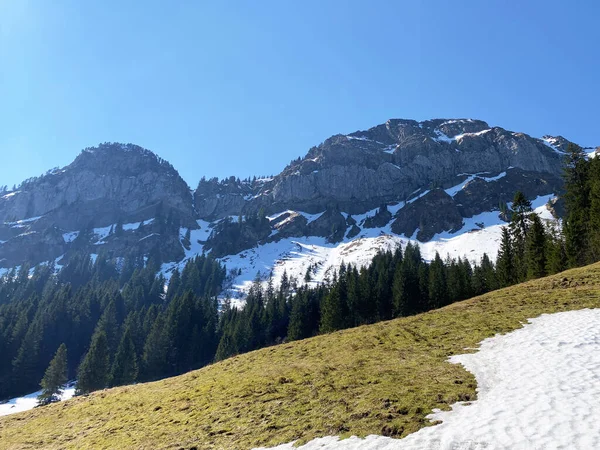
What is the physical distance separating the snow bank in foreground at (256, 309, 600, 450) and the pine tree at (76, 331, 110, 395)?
70.1m

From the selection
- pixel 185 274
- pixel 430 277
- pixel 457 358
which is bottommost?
pixel 457 358

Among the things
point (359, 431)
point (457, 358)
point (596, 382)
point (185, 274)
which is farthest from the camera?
point (185, 274)

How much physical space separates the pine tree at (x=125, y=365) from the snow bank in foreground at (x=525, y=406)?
73203mm

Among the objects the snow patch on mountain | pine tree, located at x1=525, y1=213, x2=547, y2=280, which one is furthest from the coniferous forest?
the snow patch on mountain

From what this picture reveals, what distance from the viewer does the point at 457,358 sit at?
705 inches

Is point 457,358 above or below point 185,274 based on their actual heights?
below

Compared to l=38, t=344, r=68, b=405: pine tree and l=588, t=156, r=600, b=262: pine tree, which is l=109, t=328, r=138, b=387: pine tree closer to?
l=38, t=344, r=68, b=405: pine tree

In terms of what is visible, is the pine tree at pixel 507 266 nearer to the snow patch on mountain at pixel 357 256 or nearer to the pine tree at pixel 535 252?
the pine tree at pixel 535 252

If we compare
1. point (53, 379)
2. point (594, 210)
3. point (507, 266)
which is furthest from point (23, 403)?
point (594, 210)

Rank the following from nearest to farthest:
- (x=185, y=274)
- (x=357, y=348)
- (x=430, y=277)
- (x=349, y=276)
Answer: (x=357, y=348)
(x=430, y=277)
(x=349, y=276)
(x=185, y=274)

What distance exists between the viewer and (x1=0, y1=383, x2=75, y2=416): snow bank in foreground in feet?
207

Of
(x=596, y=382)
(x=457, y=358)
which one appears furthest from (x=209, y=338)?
(x=596, y=382)

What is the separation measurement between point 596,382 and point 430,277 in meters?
67.3

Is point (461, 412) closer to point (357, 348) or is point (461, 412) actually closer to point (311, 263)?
point (357, 348)
